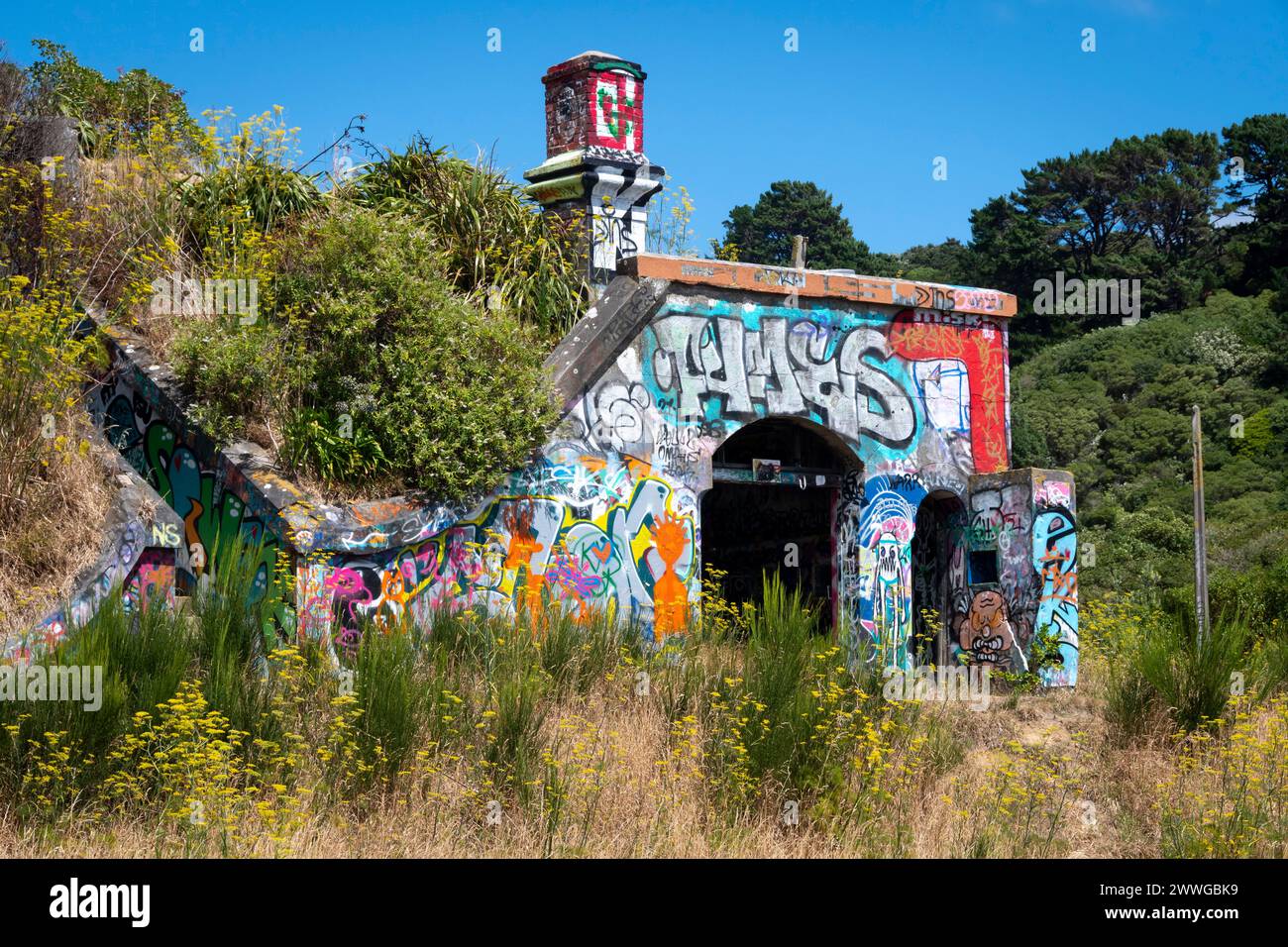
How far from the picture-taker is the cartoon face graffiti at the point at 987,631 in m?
17.4

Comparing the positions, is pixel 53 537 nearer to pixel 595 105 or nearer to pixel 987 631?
pixel 595 105

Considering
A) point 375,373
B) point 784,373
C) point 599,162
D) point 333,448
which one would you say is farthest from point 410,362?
point 784,373

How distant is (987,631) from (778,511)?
3537 mm

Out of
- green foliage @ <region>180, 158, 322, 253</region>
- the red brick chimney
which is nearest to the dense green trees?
the red brick chimney

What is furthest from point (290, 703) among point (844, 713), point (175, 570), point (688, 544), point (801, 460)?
point (801, 460)

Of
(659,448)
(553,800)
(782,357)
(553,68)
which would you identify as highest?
(553,68)

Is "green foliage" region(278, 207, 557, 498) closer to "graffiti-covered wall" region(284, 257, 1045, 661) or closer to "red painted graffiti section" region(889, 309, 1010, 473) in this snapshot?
"graffiti-covered wall" region(284, 257, 1045, 661)

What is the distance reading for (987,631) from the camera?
17.7 meters

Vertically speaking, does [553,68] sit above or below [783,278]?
above

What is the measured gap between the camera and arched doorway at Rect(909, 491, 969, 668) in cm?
1806

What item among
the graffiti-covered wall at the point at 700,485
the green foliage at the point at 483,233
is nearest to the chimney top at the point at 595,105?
the green foliage at the point at 483,233

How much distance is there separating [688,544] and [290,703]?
5955 millimetres

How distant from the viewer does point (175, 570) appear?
1329 cm
